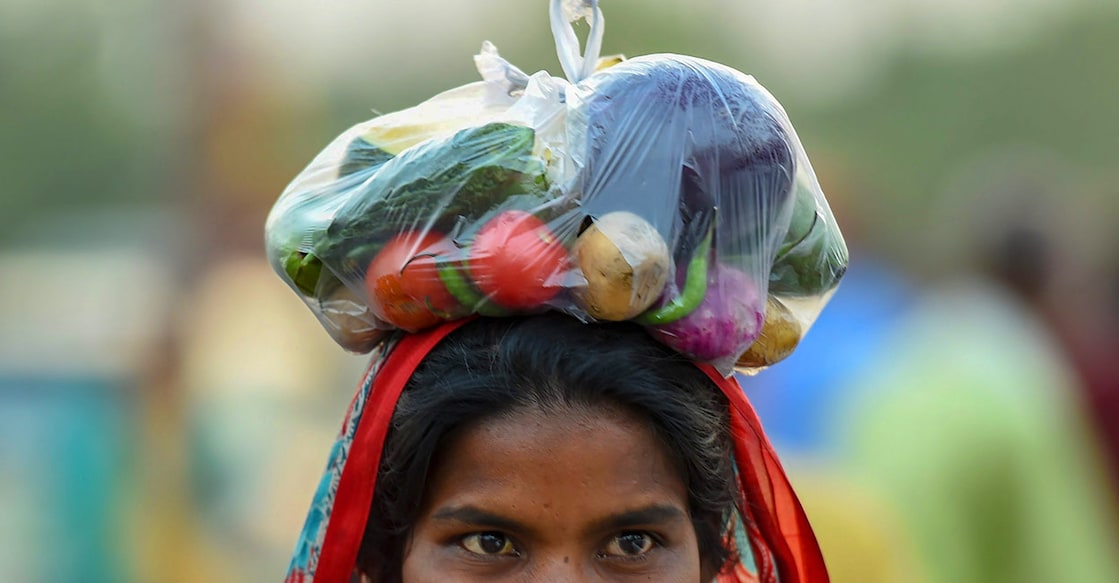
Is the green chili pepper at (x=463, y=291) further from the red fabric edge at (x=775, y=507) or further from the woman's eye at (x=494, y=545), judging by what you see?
the red fabric edge at (x=775, y=507)

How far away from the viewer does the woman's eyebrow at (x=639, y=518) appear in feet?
6.43

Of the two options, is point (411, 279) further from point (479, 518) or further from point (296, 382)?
point (296, 382)

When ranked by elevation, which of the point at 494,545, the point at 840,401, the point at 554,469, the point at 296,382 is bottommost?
the point at 296,382

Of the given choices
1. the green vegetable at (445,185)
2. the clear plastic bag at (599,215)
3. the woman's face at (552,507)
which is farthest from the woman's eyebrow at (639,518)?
the green vegetable at (445,185)

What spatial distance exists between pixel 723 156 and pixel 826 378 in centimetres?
288

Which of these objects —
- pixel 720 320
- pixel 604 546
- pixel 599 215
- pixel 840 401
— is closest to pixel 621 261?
pixel 599 215

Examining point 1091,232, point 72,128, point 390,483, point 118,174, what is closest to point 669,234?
point 390,483

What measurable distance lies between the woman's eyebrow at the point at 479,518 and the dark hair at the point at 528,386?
0.07m

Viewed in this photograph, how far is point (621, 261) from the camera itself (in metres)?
1.86

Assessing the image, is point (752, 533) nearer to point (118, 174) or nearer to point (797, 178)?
point (797, 178)

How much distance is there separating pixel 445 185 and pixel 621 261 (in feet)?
0.86

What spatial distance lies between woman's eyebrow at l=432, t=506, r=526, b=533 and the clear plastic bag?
0.86ft

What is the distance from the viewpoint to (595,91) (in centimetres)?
198

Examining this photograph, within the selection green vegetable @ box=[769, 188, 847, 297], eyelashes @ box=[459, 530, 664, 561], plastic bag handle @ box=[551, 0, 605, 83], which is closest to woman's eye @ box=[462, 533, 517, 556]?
eyelashes @ box=[459, 530, 664, 561]
